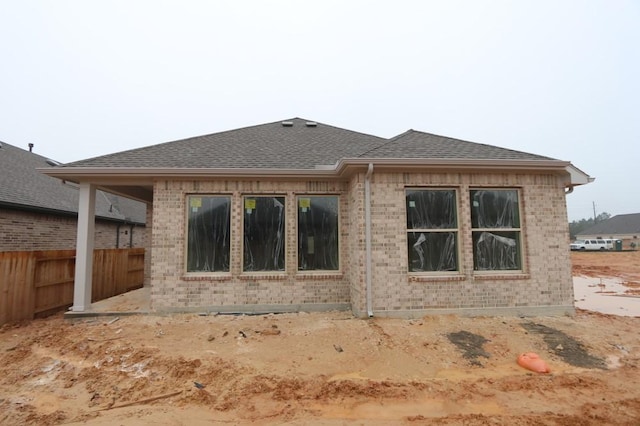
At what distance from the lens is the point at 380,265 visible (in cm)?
634

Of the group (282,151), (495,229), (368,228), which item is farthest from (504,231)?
(282,151)

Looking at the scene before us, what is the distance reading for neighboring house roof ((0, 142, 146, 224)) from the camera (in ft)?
33.3

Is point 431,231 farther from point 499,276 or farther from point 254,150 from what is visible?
point 254,150

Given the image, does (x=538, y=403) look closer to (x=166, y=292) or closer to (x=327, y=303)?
(x=327, y=303)

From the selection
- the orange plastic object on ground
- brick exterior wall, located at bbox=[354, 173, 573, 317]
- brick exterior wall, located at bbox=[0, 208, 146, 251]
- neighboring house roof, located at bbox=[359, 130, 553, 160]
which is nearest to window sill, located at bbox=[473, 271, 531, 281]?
brick exterior wall, located at bbox=[354, 173, 573, 317]

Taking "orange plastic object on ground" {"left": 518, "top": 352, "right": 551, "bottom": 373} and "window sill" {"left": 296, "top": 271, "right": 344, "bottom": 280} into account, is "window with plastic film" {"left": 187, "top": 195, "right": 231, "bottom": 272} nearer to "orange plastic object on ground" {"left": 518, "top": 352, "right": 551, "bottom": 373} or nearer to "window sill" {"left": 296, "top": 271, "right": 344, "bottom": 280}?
"window sill" {"left": 296, "top": 271, "right": 344, "bottom": 280}

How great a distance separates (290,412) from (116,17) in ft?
47.4

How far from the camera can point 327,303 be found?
7074mm

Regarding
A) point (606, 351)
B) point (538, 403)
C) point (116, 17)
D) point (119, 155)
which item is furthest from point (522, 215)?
point (116, 17)

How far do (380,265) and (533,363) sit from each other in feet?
9.25

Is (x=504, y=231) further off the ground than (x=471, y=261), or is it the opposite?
(x=504, y=231)

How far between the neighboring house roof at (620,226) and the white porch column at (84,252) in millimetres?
68101

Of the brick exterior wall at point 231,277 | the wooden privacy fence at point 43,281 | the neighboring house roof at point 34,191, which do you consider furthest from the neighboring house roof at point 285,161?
the neighboring house roof at point 34,191

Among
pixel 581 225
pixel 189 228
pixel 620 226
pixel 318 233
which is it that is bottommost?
pixel 318 233
